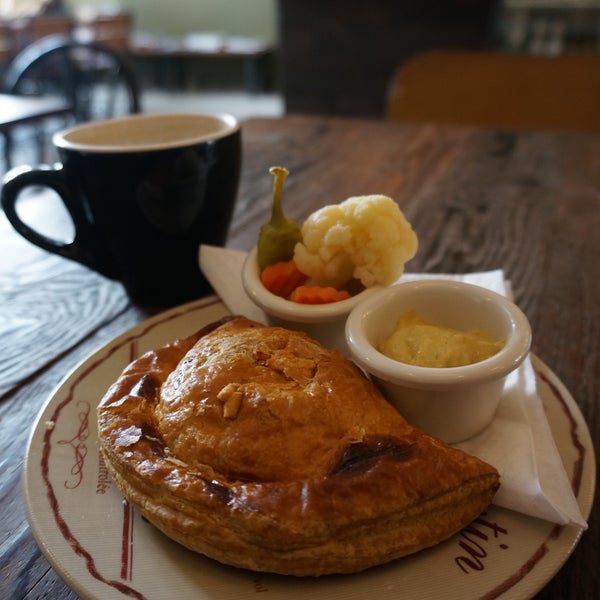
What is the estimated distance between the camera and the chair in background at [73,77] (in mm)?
2830

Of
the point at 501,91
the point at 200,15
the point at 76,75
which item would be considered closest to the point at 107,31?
the point at 200,15

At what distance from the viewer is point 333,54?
4914 millimetres

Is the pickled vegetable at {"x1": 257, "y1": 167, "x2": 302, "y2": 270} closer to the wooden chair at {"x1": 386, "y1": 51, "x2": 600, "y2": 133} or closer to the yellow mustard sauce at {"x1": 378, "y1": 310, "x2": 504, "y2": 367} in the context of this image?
the yellow mustard sauce at {"x1": 378, "y1": 310, "x2": 504, "y2": 367}

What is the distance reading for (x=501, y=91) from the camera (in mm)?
2549

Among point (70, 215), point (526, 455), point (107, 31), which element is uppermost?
point (70, 215)

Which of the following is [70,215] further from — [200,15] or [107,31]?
[200,15]

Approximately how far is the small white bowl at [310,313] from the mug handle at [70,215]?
316 mm

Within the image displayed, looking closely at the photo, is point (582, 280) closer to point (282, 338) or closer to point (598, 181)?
point (598, 181)

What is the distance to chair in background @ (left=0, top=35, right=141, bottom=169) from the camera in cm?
283

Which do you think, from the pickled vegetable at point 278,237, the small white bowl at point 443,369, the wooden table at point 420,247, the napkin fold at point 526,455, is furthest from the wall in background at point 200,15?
the napkin fold at point 526,455

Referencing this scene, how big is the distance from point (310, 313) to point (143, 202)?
364 millimetres

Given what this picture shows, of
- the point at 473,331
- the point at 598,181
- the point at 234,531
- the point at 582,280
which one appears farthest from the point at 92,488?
the point at 598,181

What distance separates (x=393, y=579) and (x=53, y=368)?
25.3 inches

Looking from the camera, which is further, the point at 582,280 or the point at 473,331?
the point at 582,280
